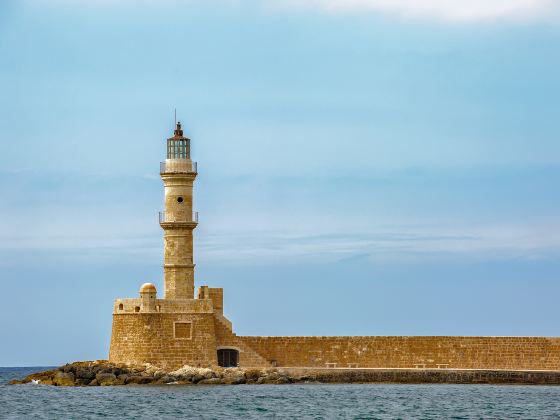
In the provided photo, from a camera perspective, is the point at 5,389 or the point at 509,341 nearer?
the point at 509,341

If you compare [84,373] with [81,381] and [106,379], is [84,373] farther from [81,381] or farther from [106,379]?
[106,379]

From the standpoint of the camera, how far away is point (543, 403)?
38469mm

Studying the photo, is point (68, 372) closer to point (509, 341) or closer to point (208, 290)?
point (208, 290)

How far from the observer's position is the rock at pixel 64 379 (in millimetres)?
44750

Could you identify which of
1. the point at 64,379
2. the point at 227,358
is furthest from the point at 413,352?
the point at 64,379

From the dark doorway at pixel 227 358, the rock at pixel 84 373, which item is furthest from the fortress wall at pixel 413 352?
the rock at pixel 84 373

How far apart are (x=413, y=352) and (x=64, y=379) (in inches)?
439

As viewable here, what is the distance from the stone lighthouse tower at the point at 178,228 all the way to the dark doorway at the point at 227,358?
2.20 meters

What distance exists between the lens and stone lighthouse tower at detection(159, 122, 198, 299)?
44.3 metres

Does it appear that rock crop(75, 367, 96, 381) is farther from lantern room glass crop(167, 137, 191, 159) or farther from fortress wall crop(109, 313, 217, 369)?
lantern room glass crop(167, 137, 191, 159)

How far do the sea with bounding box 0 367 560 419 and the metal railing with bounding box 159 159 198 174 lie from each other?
6925 mm

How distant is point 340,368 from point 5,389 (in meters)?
12.4

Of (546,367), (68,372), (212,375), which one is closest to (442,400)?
(546,367)

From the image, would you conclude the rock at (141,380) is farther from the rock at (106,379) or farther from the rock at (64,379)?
the rock at (64,379)
